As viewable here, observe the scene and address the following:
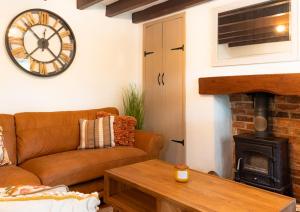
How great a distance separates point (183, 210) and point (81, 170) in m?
1.11

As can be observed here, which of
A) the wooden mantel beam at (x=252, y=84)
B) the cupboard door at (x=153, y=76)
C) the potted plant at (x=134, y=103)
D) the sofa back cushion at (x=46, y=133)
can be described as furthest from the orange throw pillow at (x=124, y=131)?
the wooden mantel beam at (x=252, y=84)

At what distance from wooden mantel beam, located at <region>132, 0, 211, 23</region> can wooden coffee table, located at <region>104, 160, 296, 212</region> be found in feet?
6.17

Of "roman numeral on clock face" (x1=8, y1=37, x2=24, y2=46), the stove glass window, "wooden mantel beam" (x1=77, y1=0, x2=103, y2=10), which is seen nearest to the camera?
the stove glass window

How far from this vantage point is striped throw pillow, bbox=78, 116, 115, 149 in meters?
2.86

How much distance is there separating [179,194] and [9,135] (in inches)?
70.1

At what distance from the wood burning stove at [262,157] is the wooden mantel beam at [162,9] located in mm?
1320

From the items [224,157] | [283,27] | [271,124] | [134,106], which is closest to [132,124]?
[134,106]

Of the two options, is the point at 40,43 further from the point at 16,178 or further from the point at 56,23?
the point at 16,178

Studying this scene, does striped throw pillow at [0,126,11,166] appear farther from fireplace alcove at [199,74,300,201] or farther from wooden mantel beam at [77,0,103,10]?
fireplace alcove at [199,74,300,201]

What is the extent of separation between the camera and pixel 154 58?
367 cm

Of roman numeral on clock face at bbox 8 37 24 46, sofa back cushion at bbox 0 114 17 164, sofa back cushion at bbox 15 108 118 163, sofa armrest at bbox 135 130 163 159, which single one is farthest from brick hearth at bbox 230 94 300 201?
roman numeral on clock face at bbox 8 37 24 46

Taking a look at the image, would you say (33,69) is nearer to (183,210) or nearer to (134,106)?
(134,106)

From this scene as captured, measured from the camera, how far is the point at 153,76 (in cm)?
370

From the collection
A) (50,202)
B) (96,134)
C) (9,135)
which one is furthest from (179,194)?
(9,135)
